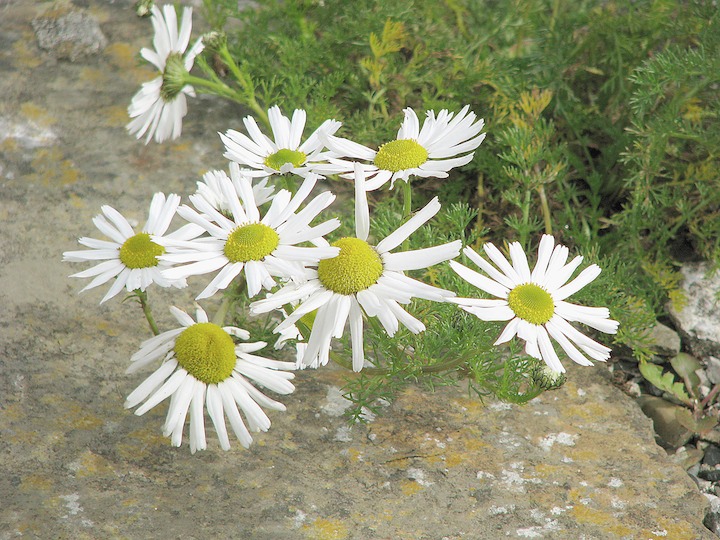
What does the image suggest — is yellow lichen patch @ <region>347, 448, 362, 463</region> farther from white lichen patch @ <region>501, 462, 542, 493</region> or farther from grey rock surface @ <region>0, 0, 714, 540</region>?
white lichen patch @ <region>501, 462, 542, 493</region>

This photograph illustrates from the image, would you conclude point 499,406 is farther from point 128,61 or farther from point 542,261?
point 128,61

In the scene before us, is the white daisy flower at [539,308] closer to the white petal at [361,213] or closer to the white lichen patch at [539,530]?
the white petal at [361,213]

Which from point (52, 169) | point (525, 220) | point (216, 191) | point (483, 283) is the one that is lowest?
point (483, 283)

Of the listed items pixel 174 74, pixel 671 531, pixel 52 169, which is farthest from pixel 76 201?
pixel 671 531

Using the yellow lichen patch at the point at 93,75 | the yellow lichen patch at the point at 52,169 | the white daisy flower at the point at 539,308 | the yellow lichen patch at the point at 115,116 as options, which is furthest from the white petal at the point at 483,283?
the yellow lichen patch at the point at 93,75

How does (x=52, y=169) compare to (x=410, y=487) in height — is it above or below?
above

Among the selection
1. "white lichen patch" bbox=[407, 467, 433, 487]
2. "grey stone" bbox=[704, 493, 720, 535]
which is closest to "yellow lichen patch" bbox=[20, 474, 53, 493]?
"white lichen patch" bbox=[407, 467, 433, 487]

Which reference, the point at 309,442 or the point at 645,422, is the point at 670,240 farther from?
the point at 309,442
